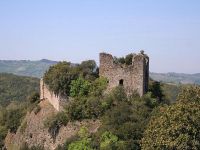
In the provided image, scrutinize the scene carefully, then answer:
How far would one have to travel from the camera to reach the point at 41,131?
4162 centimetres

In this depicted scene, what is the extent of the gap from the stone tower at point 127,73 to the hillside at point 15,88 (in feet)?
252

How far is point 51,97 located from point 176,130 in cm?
1732

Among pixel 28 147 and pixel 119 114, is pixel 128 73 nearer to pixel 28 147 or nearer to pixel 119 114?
pixel 119 114

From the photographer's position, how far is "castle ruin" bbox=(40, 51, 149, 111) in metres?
37.4

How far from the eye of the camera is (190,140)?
29094 mm

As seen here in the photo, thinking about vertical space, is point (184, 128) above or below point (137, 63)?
below

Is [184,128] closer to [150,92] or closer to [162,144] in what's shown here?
[162,144]

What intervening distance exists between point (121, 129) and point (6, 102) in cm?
8442

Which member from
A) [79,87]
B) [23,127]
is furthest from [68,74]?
[23,127]

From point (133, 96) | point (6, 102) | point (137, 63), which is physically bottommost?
point (6, 102)

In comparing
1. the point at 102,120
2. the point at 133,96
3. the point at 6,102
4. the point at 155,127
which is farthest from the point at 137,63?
the point at 6,102

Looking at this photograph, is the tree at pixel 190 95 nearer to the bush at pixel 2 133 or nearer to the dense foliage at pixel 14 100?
the dense foliage at pixel 14 100

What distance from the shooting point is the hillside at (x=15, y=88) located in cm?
11994

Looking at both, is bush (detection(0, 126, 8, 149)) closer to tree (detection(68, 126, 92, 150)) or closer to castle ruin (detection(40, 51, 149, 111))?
tree (detection(68, 126, 92, 150))
